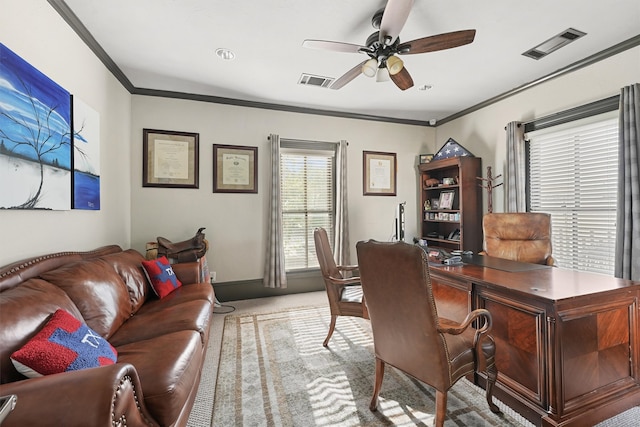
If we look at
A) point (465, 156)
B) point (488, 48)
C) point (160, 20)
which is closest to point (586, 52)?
point (488, 48)

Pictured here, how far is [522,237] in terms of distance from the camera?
2771 millimetres

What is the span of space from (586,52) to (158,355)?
14.3 ft

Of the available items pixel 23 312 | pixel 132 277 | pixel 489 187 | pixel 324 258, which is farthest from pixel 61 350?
pixel 489 187

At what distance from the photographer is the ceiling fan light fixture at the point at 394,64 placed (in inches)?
86.2

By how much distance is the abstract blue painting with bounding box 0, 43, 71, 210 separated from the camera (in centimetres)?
155

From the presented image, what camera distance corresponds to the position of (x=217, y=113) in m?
3.87

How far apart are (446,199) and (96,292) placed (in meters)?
4.41

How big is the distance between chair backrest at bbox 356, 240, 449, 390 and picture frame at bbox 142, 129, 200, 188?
300 cm

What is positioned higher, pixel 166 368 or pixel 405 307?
pixel 405 307

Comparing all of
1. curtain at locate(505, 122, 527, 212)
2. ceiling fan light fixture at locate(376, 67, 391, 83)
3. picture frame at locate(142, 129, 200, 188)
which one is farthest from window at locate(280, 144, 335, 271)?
curtain at locate(505, 122, 527, 212)

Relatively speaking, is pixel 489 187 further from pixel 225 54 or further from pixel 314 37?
pixel 225 54

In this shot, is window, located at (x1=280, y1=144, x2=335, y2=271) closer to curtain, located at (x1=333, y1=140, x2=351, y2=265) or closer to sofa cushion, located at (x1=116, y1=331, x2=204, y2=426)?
curtain, located at (x1=333, y1=140, x2=351, y2=265)

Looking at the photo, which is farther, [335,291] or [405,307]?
Result: [335,291]

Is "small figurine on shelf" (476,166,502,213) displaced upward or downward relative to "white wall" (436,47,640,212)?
downward
